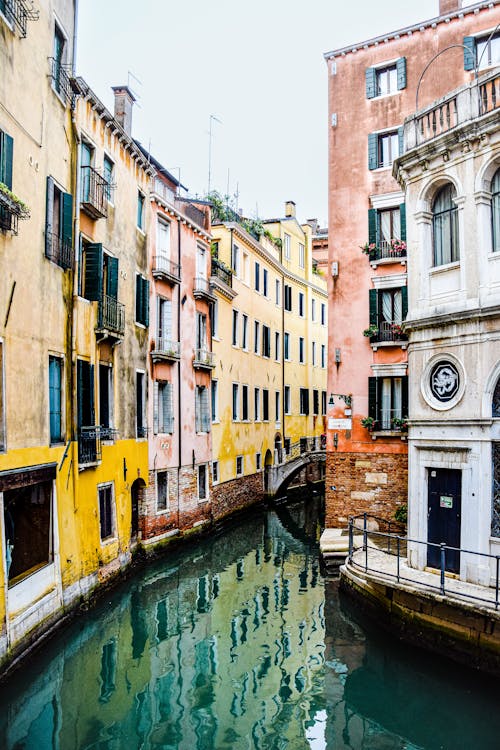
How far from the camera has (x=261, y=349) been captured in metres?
32.4

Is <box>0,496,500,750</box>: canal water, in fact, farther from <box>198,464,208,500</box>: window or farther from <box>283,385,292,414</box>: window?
<box>283,385,292,414</box>: window

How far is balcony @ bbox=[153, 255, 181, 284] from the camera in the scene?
20489 mm

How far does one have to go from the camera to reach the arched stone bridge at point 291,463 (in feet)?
105

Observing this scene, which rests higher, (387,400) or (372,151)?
(372,151)

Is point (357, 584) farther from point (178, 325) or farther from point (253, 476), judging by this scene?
point (253, 476)

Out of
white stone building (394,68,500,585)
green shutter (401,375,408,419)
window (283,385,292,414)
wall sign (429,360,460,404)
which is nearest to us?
white stone building (394,68,500,585)

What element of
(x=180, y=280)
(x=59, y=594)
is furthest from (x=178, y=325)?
(x=59, y=594)

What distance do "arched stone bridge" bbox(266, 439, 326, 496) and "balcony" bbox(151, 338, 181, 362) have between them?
40.2 ft

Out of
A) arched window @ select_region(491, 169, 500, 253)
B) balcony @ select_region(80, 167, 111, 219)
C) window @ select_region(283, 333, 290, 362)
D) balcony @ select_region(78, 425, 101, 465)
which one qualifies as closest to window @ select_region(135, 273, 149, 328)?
balcony @ select_region(80, 167, 111, 219)

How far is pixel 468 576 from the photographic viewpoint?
464 inches

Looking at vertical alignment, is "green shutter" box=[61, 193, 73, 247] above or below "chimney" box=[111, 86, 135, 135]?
below

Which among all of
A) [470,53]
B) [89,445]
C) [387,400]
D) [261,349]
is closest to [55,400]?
[89,445]

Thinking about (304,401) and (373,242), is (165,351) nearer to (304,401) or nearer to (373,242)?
(373,242)

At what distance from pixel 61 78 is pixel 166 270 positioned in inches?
317
